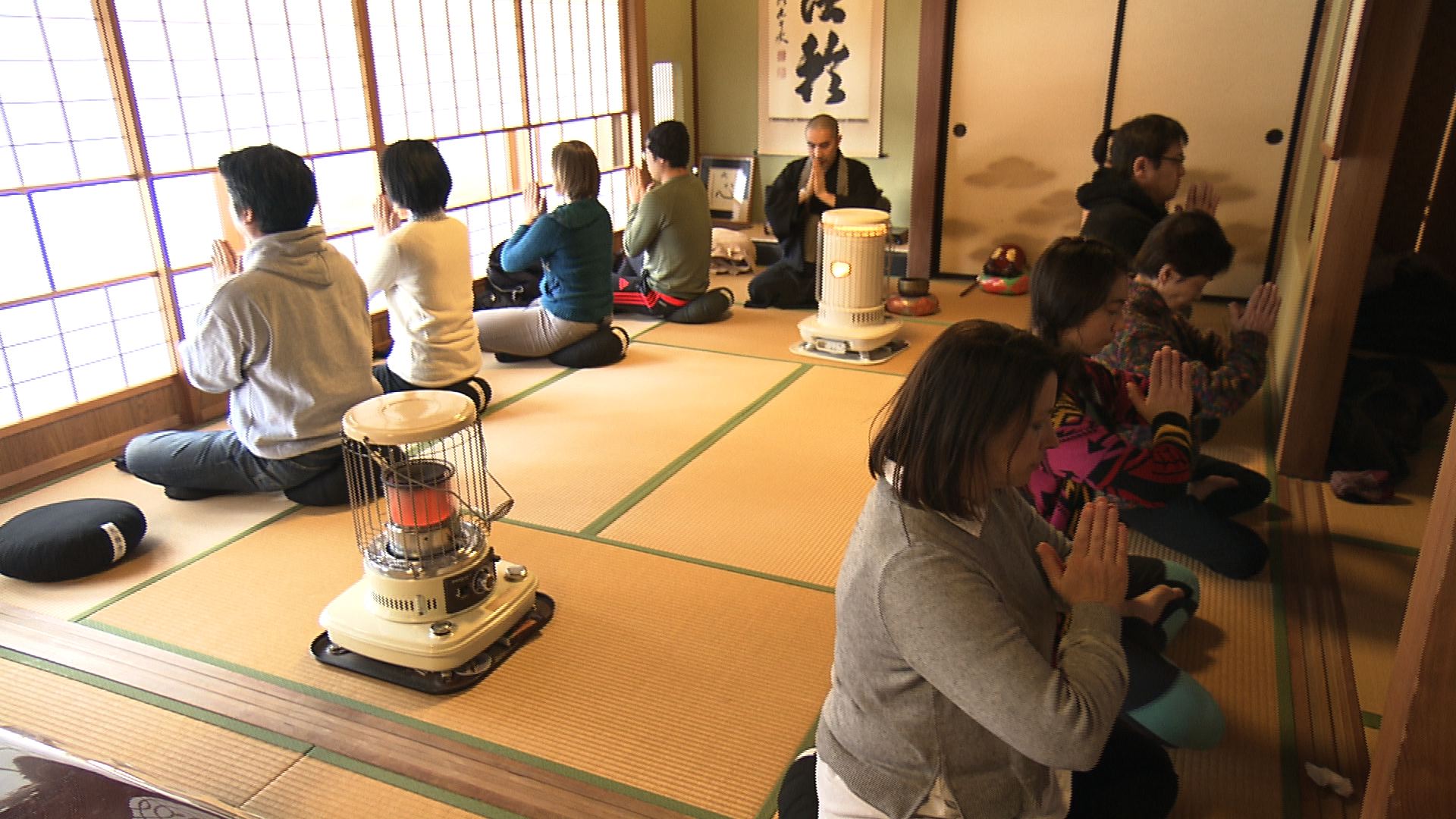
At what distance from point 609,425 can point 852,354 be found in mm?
1382

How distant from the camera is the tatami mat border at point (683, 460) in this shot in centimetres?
299

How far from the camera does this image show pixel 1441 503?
1.10 meters

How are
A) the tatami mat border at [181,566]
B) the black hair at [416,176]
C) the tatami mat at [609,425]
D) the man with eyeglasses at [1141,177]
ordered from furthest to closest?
the man with eyeglasses at [1141,177]
the black hair at [416,176]
the tatami mat at [609,425]
the tatami mat border at [181,566]

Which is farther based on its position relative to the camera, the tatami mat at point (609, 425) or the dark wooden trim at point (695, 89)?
the dark wooden trim at point (695, 89)

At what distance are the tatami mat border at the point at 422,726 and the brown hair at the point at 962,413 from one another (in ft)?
3.08

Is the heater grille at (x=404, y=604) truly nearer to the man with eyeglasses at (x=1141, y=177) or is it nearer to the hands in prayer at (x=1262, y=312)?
the hands in prayer at (x=1262, y=312)

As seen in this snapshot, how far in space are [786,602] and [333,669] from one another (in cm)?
110

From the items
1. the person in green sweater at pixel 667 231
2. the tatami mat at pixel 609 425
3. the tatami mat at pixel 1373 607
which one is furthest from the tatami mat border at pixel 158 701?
the person in green sweater at pixel 667 231

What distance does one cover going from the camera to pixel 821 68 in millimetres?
7102

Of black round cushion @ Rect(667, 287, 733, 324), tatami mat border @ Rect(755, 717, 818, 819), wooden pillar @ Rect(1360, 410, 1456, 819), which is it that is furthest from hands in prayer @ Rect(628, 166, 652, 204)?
wooden pillar @ Rect(1360, 410, 1456, 819)

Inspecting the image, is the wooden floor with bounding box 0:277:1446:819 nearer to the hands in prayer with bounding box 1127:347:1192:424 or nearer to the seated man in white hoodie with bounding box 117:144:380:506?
the seated man in white hoodie with bounding box 117:144:380:506

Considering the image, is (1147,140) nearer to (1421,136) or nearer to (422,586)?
(1421,136)

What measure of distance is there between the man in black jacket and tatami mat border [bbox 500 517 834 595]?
2903 millimetres

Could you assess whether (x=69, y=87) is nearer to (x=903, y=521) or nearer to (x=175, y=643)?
(x=175, y=643)
